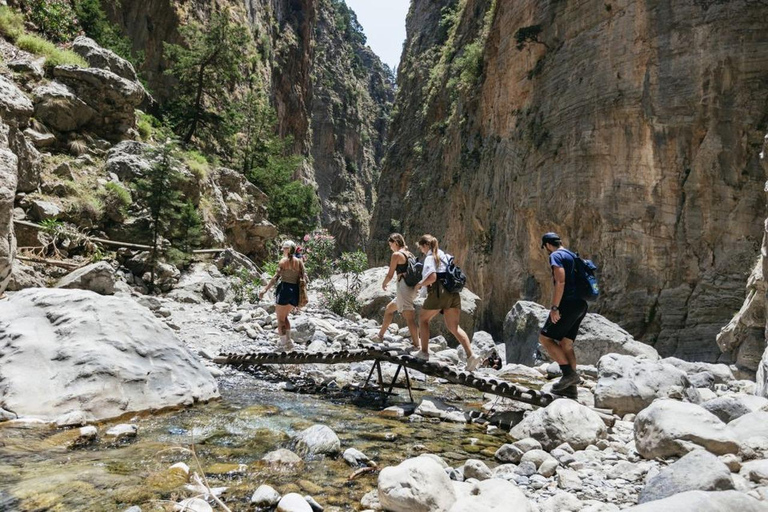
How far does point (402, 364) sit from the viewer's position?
675cm

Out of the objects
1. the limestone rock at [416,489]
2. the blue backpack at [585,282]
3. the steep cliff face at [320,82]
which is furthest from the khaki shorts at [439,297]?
the steep cliff face at [320,82]

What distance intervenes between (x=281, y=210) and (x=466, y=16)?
17.1m

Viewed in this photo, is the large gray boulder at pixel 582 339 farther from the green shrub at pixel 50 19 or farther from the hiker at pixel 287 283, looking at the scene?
the green shrub at pixel 50 19

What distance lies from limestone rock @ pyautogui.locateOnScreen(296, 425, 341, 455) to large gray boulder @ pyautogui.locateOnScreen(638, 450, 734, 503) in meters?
2.34

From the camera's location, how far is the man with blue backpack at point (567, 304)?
18.4ft

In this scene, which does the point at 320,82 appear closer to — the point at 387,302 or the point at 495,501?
the point at 387,302

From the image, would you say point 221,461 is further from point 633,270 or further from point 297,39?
point 297,39

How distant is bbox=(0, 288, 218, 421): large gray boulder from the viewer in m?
4.49

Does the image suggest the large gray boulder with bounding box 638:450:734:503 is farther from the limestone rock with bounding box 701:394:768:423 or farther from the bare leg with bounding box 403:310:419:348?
the bare leg with bounding box 403:310:419:348

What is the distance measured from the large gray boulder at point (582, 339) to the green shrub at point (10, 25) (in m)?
17.3

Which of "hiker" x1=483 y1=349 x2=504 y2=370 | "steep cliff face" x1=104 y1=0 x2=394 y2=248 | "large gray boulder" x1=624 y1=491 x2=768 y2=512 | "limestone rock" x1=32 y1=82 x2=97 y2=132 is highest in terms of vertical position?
"steep cliff face" x1=104 y1=0 x2=394 y2=248

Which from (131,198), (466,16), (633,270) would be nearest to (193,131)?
(131,198)

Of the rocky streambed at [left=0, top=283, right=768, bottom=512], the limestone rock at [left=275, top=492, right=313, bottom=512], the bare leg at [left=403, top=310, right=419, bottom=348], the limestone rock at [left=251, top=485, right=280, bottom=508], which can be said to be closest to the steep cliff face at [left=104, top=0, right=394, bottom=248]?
the bare leg at [left=403, top=310, right=419, bottom=348]

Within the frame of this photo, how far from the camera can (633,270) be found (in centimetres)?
1517
